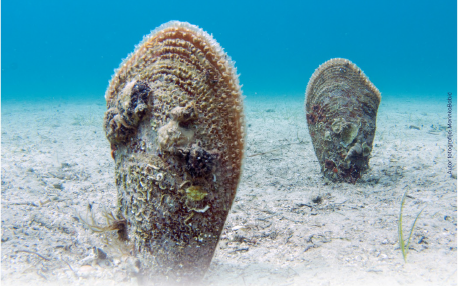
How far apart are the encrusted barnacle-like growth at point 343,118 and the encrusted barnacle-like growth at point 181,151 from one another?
254 centimetres

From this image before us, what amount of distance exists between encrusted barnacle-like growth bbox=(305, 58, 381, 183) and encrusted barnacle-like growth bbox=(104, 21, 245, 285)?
2.54 meters

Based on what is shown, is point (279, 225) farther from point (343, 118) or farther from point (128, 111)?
point (343, 118)

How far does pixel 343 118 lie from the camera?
370 centimetres

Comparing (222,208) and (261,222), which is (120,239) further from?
(261,222)

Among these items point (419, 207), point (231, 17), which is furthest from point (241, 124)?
point (231, 17)

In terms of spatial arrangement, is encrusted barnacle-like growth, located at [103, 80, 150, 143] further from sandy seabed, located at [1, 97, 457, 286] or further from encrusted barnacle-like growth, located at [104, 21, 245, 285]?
sandy seabed, located at [1, 97, 457, 286]

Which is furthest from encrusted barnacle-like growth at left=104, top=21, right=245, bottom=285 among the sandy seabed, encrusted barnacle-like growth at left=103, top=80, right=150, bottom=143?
the sandy seabed

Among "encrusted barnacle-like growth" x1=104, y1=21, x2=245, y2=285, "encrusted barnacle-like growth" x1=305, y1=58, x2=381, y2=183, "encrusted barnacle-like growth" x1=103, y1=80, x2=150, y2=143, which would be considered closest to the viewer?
"encrusted barnacle-like growth" x1=104, y1=21, x2=245, y2=285

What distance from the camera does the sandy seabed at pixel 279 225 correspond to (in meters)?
1.88

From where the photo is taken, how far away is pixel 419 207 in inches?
112

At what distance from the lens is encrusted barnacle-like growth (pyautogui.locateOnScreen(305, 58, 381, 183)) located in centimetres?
365

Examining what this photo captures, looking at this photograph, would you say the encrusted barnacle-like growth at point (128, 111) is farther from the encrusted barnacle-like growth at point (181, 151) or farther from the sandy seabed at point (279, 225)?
the sandy seabed at point (279, 225)

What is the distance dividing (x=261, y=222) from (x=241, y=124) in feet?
4.71

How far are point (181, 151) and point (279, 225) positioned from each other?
5.27 ft
